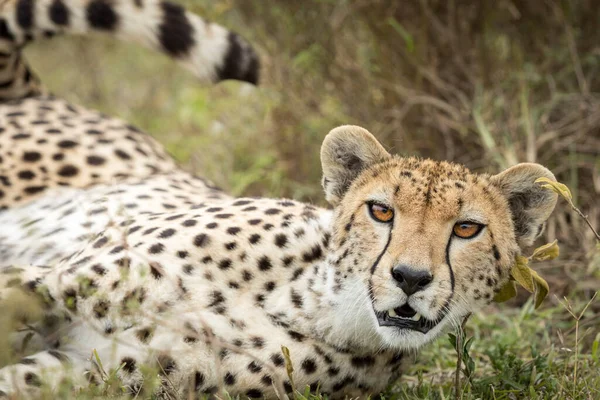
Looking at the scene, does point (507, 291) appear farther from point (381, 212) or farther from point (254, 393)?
point (254, 393)

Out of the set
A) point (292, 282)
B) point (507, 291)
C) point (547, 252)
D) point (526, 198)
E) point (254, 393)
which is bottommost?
point (254, 393)

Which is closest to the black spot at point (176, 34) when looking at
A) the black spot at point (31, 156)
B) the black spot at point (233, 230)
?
the black spot at point (31, 156)

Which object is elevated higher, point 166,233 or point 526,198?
point 526,198

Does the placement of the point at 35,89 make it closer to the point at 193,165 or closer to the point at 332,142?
the point at 193,165

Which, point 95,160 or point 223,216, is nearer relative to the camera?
point 223,216

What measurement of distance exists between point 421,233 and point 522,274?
330mm

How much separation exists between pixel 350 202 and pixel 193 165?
2.22 meters

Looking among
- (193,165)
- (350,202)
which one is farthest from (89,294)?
(193,165)

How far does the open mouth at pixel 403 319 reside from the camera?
1938 mm

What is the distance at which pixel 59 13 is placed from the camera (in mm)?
3143

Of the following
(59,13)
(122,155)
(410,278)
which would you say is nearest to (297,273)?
(410,278)

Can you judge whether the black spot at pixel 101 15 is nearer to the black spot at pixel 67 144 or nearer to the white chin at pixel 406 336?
the black spot at pixel 67 144

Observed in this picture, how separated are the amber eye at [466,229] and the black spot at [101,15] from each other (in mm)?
1684

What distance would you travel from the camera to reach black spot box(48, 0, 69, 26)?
313cm
